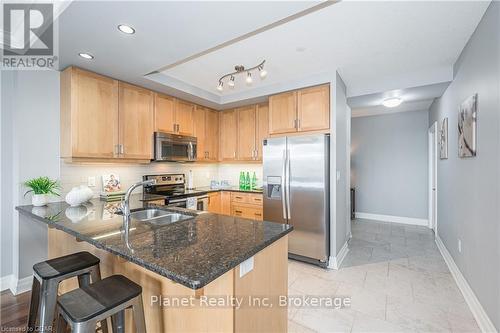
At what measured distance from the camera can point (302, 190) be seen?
10.5 ft

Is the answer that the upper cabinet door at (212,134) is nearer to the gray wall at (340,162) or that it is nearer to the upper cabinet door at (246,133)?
the upper cabinet door at (246,133)

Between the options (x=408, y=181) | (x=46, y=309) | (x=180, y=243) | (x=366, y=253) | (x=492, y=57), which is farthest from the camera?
(x=408, y=181)

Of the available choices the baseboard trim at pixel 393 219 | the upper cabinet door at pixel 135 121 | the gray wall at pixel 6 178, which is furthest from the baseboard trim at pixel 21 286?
the baseboard trim at pixel 393 219

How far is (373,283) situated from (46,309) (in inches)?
116

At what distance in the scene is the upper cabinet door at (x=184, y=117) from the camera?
3806 mm

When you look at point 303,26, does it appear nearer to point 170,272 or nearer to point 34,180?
point 170,272

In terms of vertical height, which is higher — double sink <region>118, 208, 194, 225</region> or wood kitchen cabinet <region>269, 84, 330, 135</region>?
wood kitchen cabinet <region>269, 84, 330, 135</region>

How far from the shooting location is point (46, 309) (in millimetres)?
1414

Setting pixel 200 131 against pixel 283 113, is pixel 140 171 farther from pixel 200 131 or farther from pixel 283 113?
pixel 283 113

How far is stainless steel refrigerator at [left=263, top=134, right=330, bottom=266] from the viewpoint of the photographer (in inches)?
121

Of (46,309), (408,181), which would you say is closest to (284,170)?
(46,309)

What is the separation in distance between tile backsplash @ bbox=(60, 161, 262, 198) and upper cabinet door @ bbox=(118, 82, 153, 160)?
38 cm

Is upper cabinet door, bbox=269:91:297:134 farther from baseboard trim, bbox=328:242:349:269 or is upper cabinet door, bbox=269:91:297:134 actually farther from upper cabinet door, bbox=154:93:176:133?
baseboard trim, bbox=328:242:349:269

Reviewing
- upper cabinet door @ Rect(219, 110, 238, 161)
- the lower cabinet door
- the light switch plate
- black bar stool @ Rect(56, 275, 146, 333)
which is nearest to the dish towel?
the lower cabinet door
